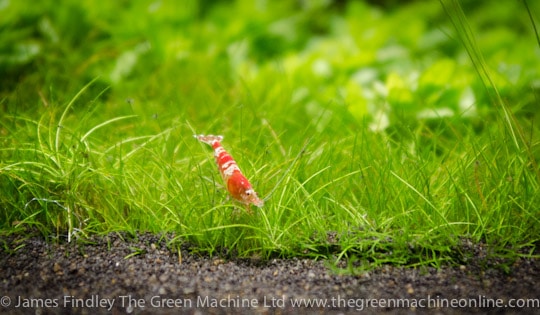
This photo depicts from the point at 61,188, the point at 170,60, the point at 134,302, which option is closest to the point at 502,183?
the point at 134,302

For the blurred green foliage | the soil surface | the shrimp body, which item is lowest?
the soil surface

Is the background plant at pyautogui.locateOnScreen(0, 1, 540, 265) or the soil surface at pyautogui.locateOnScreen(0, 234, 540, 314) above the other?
the background plant at pyautogui.locateOnScreen(0, 1, 540, 265)

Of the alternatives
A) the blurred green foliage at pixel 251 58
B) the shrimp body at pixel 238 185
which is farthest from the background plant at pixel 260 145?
the shrimp body at pixel 238 185

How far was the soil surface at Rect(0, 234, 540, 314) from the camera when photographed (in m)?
1.93

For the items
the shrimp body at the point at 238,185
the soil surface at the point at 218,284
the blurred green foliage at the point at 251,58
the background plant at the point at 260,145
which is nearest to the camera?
the soil surface at the point at 218,284

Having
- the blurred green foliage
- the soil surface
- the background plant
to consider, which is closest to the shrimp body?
the background plant

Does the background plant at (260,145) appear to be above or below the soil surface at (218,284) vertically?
above

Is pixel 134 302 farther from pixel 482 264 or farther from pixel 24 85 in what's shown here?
pixel 24 85

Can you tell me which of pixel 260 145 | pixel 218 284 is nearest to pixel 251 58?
pixel 260 145

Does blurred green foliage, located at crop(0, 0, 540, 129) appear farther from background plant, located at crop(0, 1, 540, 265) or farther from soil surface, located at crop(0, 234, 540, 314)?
soil surface, located at crop(0, 234, 540, 314)

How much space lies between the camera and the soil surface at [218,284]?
1935mm

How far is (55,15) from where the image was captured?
15.8 feet

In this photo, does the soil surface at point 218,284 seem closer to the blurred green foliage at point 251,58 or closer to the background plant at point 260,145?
the background plant at point 260,145

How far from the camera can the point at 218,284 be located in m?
2.12
